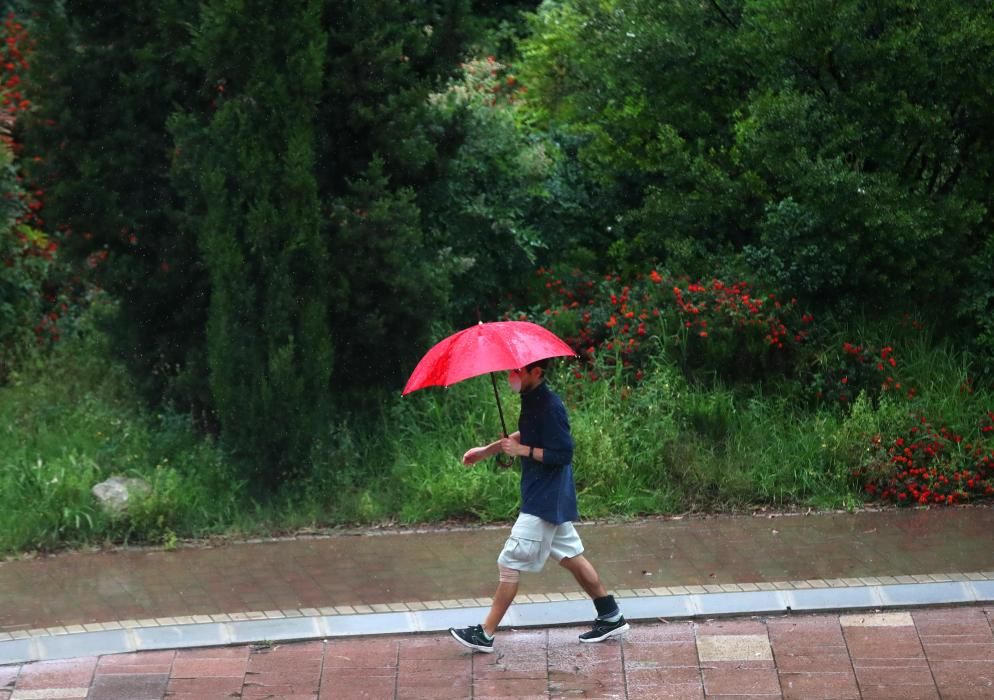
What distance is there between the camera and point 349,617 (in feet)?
22.4

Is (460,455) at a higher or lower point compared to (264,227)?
lower

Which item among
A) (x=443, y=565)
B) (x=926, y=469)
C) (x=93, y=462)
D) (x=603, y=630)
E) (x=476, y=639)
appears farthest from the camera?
(x=93, y=462)

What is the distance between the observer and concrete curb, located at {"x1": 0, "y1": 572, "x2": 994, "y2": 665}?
6602 millimetres

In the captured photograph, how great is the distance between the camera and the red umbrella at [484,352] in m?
5.82

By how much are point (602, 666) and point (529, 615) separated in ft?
2.12

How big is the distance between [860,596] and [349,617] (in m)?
2.76

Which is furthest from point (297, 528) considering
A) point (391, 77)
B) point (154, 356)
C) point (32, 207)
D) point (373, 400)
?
point (32, 207)

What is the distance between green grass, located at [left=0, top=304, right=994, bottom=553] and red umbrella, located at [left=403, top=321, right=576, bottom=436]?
2.52 m

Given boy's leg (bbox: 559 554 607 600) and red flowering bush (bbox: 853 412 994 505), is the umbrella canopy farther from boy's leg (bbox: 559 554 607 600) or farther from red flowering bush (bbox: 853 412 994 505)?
red flowering bush (bbox: 853 412 994 505)

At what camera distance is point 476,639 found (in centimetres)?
636

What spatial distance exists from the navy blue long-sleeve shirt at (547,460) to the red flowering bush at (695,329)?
3.29 metres

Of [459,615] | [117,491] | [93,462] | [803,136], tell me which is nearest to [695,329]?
[803,136]

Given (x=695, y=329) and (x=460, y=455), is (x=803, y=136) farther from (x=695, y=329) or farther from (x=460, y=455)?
(x=460, y=455)

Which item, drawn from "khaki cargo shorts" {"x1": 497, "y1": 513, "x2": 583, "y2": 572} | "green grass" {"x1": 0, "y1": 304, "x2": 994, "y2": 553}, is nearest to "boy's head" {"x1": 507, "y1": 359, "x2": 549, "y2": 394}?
"khaki cargo shorts" {"x1": 497, "y1": 513, "x2": 583, "y2": 572}
